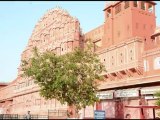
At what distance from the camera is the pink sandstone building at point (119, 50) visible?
3556 centimetres

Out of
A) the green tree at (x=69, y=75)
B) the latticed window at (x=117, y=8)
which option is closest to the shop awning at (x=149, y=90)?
→ the green tree at (x=69, y=75)

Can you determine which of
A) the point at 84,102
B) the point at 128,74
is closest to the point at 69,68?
the point at 84,102

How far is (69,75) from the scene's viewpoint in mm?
28906

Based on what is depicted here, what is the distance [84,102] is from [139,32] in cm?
1952

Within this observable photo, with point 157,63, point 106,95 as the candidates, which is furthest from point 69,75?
point 106,95

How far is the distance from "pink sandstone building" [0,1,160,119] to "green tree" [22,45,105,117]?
4.40 metres

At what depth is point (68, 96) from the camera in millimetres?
29797

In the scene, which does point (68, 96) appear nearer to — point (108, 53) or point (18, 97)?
point (108, 53)

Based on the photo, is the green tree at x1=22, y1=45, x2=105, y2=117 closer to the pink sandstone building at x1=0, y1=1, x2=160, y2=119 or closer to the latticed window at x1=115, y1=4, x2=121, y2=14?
the pink sandstone building at x1=0, y1=1, x2=160, y2=119

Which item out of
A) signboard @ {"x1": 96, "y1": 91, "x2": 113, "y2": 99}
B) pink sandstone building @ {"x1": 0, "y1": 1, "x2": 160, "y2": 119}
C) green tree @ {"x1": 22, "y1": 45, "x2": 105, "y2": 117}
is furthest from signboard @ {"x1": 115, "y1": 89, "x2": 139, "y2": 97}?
green tree @ {"x1": 22, "y1": 45, "x2": 105, "y2": 117}

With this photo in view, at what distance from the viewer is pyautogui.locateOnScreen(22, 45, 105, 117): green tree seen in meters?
29.4

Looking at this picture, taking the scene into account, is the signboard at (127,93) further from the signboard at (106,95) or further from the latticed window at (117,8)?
the latticed window at (117,8)

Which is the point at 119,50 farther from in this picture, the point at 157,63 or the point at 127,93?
the point at 157,63

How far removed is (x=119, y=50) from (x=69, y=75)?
1332 cm
